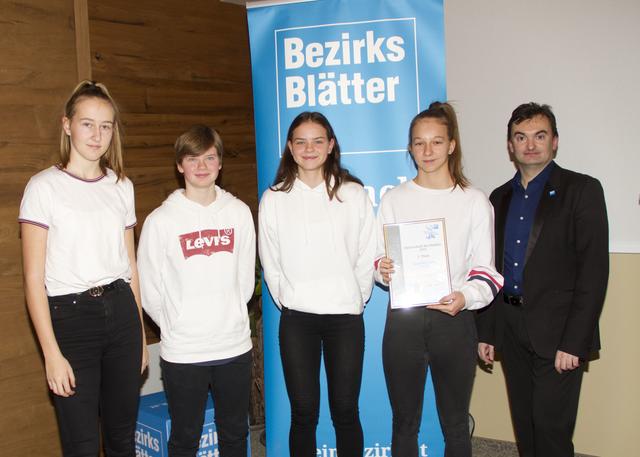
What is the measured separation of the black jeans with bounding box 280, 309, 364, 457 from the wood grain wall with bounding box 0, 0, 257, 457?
1596 mm

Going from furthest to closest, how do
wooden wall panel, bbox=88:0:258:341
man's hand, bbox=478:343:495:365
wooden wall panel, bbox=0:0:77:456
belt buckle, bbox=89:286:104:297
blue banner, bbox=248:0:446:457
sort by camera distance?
wooden wall panel, bbox=88:0:258:341 < wooden wall panel, bbox=0:0:77:456 < blue banner, bbox=248:0:446:457 < man's hand, bbox=478:343:495:365 < belt buckle, bbox=89:286:104:297

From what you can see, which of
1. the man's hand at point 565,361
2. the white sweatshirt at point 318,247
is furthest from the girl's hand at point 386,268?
the man's hand at point 565,361

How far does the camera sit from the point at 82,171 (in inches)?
99.8

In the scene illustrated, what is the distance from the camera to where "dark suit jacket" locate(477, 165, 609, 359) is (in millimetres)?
2734

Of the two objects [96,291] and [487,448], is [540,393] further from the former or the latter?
[96,291]

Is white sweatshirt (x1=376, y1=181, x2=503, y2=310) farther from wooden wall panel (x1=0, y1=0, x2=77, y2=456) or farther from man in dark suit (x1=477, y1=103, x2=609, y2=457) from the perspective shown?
wooden wall panel (x1=0, y1=0, x2=77, y2=456)

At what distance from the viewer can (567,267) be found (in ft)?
9.21

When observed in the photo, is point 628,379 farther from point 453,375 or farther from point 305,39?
point 305,39

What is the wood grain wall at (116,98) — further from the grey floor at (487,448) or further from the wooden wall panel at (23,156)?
the grey floor at (487,448)

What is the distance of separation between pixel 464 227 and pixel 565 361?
70 centimetres

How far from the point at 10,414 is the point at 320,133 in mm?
2249

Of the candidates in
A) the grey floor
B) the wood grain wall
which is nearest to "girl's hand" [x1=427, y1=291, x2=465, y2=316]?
the grey floor

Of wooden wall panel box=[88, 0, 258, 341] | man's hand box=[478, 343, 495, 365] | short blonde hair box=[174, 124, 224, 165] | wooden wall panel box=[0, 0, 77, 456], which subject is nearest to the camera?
short blonde hair box=[174, 124, 224, 165]

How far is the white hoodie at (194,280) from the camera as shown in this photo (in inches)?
106
